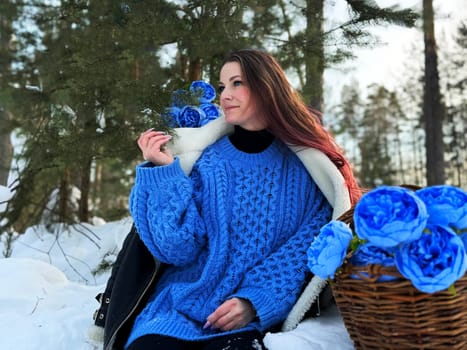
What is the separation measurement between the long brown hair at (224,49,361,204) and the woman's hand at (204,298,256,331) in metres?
0.63

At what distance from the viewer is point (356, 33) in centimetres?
353

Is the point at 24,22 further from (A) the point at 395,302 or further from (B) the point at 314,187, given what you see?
(A) the point at 395,302

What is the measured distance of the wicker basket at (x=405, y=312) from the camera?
121 centimetres

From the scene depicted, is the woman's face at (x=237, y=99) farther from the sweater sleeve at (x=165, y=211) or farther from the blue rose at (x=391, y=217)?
the blue rose at (x=391, y=217)

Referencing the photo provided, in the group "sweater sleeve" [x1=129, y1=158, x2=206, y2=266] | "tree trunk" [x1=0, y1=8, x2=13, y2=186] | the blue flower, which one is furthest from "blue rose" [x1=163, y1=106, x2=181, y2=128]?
"tree trunk" [x1=0, y1=8, x2=13, y2=186]

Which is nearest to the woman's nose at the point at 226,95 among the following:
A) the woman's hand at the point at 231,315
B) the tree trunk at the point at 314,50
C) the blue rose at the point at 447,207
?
the woman's hand at the point at 231,315

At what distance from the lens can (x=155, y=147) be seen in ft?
6.25

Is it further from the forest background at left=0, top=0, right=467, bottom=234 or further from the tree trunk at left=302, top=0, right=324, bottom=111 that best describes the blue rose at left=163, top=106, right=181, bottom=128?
the tree trunk at left=302, top=0, right=324, bottom=111

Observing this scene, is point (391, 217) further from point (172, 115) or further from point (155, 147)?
point (172, 115)

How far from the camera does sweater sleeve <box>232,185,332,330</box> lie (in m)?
1.78

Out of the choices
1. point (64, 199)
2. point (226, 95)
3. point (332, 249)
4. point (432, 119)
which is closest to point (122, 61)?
point (226, 95)

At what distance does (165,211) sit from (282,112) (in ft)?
2.12

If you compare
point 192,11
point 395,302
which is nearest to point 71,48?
point 192,11

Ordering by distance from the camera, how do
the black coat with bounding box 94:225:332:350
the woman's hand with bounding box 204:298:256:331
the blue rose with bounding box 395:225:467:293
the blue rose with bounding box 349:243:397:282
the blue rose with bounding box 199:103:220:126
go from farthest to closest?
the blue rose with bounding box 199:103:220:126 < the black coat with bounding box 94:225:332:350 < the woman's hand with bounding box 204:298:256:331 < the blue rose with bounding box 349:243:397:282 < the blue rose with bounding box 395:225:467:293
